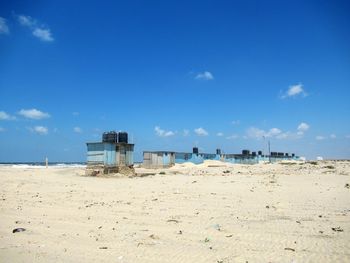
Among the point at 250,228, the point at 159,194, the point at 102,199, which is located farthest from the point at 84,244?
the point at 159,194

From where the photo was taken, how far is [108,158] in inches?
1136

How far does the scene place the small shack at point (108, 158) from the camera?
28.1 metres

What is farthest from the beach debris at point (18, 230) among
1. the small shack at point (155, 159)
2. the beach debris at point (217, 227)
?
the small shack at point (155, 159)

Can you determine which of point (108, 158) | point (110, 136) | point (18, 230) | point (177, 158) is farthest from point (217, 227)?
point (177, 158)

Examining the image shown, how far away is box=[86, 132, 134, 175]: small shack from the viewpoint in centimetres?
2811

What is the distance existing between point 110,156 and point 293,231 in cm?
2296

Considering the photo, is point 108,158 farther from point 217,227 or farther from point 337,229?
point 337,229

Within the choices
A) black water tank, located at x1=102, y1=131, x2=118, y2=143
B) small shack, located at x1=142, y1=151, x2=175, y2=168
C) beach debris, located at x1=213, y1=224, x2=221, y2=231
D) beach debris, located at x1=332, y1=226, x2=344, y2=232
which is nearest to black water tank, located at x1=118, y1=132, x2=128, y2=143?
black water tank, located at x1=102, y1=131, x2=118, y2=143

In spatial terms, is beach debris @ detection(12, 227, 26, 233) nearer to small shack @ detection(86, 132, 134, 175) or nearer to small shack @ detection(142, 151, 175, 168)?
small shack @ detection(86, 132, 134, 175)

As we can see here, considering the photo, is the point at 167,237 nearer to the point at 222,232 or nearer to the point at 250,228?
the point at 222,232

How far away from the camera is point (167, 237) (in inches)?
279

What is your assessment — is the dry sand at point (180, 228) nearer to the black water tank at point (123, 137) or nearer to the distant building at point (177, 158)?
the black water tank at point (123, 137)

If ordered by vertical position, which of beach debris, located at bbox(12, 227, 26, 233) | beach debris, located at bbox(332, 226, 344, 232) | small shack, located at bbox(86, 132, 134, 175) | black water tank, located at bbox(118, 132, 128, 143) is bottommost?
beach debris, located at bbox(12, 227, 26, 233)

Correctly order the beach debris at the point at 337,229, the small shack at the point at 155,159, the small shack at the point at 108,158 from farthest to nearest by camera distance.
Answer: the small shack at the point at 155,159 → the small shack at the point at 108,158 → the beach debris at the point at 337,229
